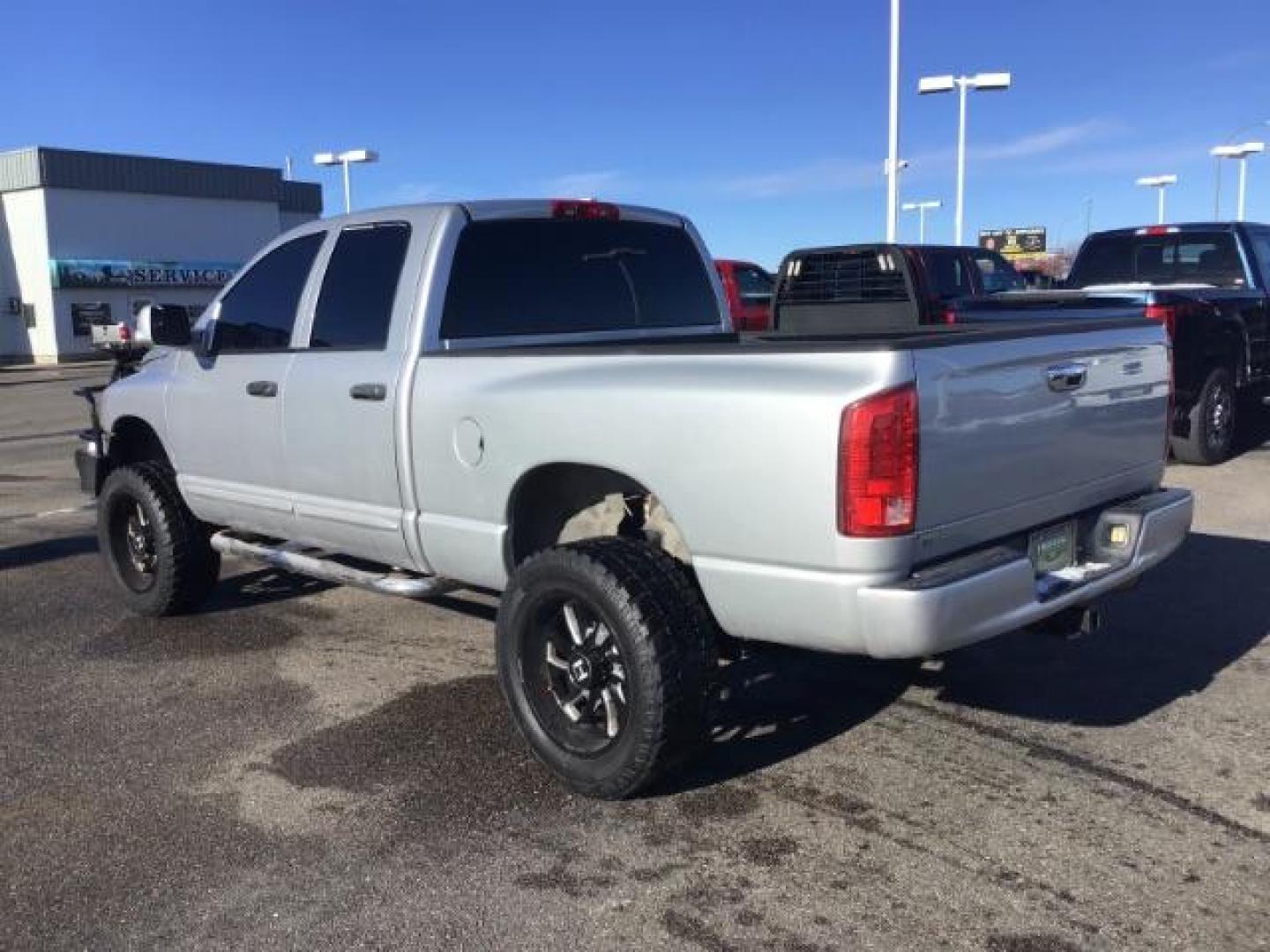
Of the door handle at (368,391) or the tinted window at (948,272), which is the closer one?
the door handle at (368,391)

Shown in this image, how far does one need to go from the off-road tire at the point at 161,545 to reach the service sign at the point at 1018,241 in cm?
5596

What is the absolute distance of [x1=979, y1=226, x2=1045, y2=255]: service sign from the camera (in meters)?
59.1

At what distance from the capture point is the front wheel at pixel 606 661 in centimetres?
355

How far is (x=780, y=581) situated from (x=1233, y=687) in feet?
8.12

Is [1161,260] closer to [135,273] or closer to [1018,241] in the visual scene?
[135,273]

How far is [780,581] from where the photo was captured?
3.37 metres

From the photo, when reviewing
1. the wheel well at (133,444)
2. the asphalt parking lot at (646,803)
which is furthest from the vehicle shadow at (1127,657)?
the wheel well at (133,444)

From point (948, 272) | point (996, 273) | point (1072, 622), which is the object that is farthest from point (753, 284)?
point (1072, 622)

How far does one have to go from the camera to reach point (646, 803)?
3.79 metres

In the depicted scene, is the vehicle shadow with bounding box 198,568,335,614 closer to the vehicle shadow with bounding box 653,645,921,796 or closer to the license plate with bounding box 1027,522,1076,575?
the vehicle shadow with bounding box 653,645,921,796

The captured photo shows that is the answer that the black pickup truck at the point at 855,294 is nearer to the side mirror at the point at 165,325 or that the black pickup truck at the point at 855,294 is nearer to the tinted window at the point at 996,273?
the side mirror at the point at 165,325

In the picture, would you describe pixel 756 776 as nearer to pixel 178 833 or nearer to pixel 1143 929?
pixel 1143 929

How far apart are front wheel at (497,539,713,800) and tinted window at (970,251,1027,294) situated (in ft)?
36.0

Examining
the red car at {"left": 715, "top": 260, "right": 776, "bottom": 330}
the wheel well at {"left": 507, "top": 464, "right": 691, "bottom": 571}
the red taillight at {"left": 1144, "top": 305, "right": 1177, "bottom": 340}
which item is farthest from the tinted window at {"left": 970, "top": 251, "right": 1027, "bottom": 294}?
the wheel well at {"left": 507, "top": 464, "right": 691, "bottom": 571}
